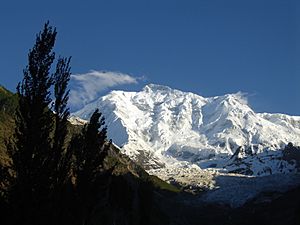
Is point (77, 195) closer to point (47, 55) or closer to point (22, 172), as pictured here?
point (22, 172)

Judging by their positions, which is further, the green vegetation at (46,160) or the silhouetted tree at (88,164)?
the silhouetted tree at (88,164)

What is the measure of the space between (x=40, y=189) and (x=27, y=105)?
6.68 metres

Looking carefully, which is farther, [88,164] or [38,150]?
[88,164]

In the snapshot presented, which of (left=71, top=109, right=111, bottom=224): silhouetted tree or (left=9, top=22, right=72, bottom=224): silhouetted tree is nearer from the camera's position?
(left=9, top=22, right=72, bottom=224): silhouetted tree

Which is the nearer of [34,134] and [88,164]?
[34,134]

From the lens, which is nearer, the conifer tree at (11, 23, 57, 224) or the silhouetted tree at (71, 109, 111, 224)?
the conifer tree at (11, 23, 57, 224)

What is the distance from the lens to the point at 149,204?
10881 cm

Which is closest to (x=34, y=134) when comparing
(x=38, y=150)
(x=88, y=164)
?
(x=38, y=150)

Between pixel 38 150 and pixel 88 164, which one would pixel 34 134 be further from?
pixel 88 164

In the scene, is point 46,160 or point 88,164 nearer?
point 46,160

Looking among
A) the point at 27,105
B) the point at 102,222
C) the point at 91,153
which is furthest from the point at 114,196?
the point at 27,105

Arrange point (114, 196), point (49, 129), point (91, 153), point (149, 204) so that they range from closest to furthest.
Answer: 1. point (49, 129)
2. point (91, 153)
3. point (149, 204)
4. point (114, 196)

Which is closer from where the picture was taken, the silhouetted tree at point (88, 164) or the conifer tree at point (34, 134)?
the conifer tree at point (34, 134)

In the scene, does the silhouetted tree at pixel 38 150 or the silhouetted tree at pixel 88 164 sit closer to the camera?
the silhouetted tree at pixel 38 150
